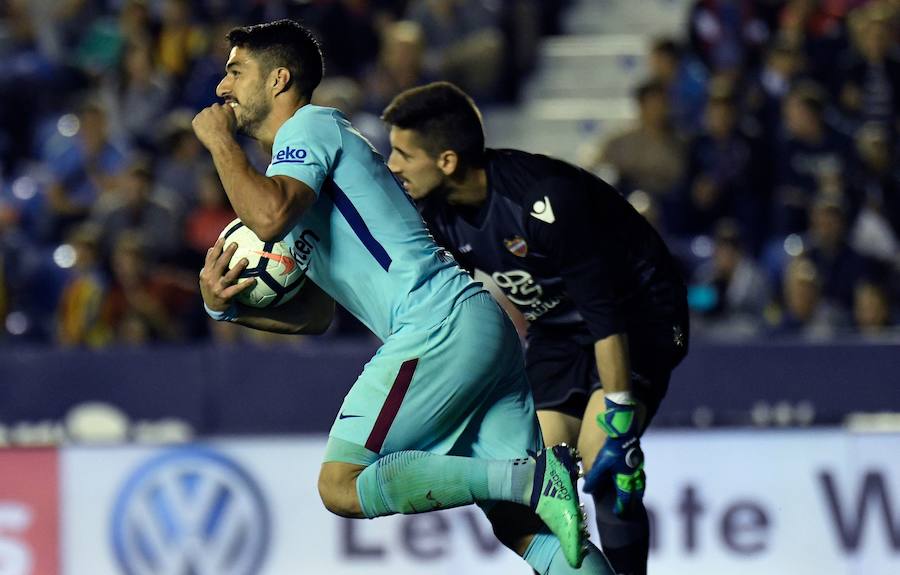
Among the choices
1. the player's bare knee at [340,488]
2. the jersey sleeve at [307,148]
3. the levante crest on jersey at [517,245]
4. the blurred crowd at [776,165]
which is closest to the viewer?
the jersey sleeve at [307,148]

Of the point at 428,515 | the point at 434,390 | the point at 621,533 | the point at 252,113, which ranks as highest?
the point at 252,113

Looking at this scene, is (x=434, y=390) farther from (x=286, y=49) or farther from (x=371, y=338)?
(x=371, y=338)

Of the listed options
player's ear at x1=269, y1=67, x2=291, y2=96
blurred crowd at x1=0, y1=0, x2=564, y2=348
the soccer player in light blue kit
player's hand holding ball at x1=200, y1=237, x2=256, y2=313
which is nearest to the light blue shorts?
the soccer player in light blue kit

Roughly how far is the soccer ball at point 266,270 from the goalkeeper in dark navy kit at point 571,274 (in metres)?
0.67

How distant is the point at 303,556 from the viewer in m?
8.62

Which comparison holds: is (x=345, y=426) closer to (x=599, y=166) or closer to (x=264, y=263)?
(x=264, y=263)

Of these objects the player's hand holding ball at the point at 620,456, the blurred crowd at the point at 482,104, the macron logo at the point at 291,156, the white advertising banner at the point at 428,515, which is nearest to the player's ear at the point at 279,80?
the macron logo at the point at 291,156

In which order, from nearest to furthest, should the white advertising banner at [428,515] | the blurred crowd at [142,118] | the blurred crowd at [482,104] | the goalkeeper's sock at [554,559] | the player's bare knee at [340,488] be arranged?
1. the player's bare knee at [340,488]
2. the goalkeeper's sock at [554,559]
3. the white advertising banner at [428,515]
4. the blurred crowd at [482,104]
5. the blurred crowd at [142,118]

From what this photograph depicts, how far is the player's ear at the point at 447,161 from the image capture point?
19.8ft

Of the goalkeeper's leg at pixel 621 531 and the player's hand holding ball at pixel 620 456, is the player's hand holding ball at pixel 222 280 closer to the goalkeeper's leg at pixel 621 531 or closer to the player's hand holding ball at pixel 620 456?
the player's hand holding ball at pixel 620 456

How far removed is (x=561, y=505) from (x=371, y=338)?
5.94 metres

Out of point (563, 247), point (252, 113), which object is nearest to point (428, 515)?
point (563, 247)

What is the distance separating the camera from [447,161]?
6059 mm

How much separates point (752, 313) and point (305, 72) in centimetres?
601
